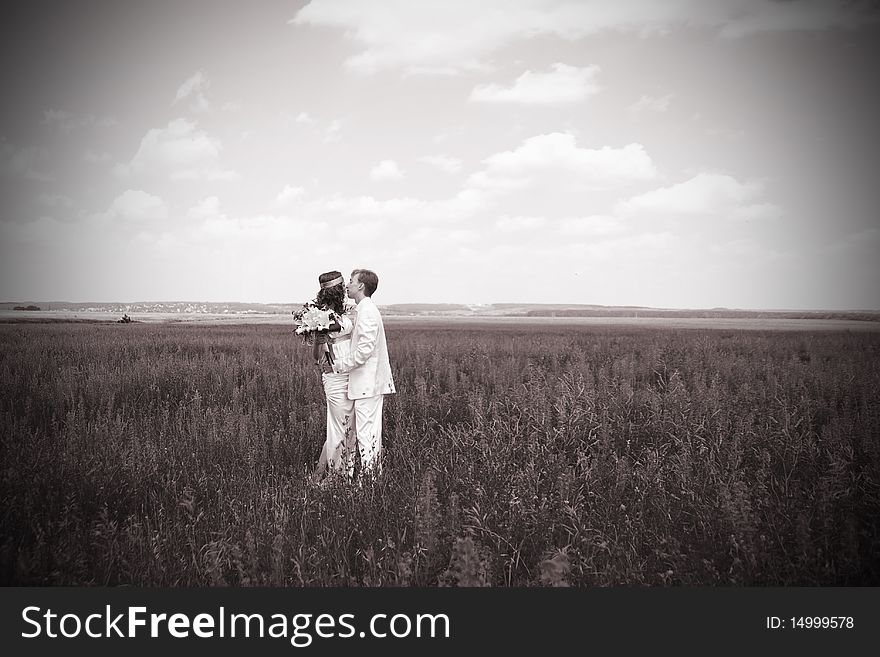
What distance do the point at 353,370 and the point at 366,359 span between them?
1.09 feet

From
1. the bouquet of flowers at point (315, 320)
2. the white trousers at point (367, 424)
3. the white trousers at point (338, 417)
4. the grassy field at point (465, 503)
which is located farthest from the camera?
the white trousers at point (338, 417)

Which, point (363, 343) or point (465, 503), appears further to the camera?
point (363, 343)

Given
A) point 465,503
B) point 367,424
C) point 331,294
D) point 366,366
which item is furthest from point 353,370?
point 465,503

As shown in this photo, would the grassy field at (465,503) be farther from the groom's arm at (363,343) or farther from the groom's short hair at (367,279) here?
the groom's short hair at (367,279)

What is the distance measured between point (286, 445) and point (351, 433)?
1.34 m

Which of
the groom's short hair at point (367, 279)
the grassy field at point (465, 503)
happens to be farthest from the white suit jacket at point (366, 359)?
the grassy field at point (465, 503)

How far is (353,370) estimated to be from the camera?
4840 millimetres

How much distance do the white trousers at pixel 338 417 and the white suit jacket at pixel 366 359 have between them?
18cm

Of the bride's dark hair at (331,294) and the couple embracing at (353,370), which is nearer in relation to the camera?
the couple embracing at (353,370)

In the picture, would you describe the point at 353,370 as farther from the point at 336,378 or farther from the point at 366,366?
the point at 336,378

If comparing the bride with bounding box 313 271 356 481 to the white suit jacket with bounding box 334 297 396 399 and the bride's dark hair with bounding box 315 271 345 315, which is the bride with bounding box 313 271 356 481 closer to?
the bride's dark hair with bounding box 315 271 345 315

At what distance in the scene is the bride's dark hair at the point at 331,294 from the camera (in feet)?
15.6

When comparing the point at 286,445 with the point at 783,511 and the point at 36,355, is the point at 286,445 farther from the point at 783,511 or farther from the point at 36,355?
the point at 36,355

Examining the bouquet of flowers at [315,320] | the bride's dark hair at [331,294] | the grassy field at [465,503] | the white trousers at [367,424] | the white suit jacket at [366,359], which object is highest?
the bride's dark hair at [331,294]
